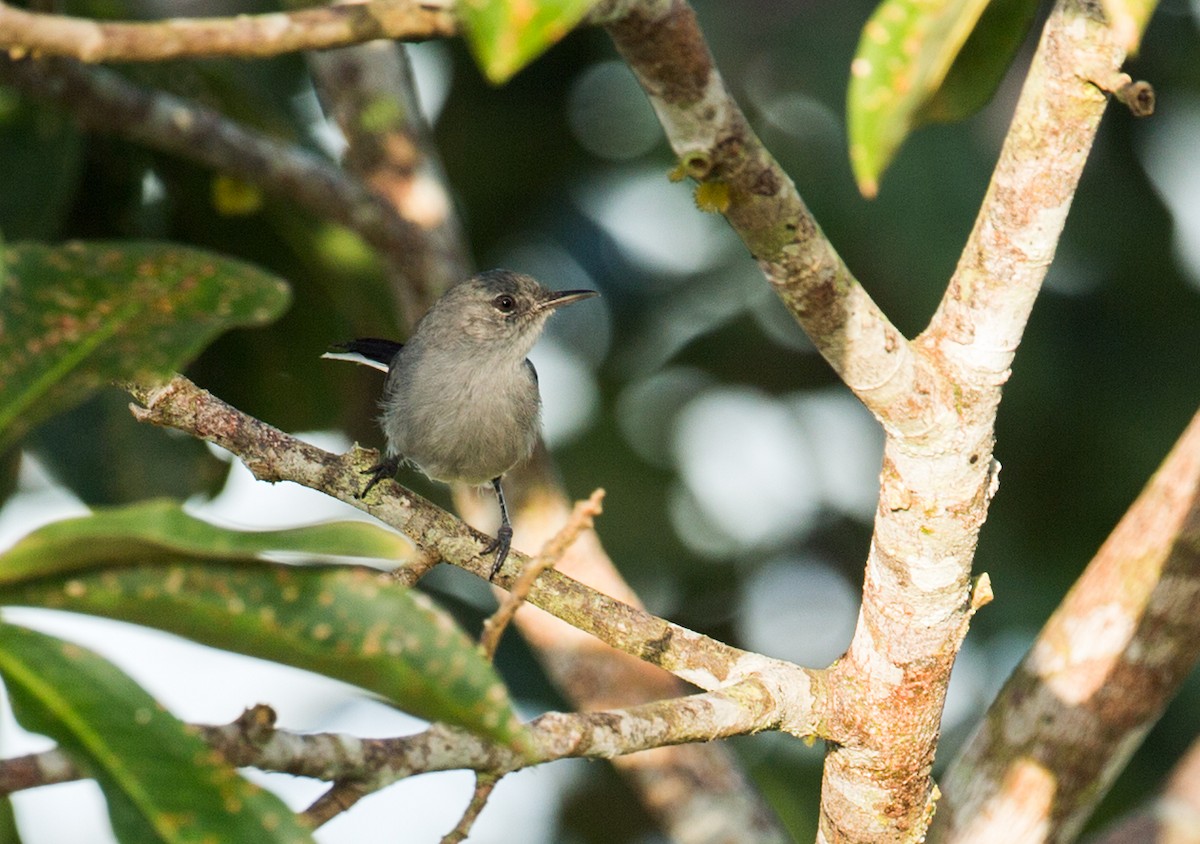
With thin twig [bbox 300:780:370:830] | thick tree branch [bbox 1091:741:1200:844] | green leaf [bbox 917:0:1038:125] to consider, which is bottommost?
thick tree branch [bbox 1091:741:1200:844]

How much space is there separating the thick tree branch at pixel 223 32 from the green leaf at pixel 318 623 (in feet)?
2.03

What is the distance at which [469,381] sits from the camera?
480 cm

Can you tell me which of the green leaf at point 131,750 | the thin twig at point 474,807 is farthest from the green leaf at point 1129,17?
the thin twig at point 474,807

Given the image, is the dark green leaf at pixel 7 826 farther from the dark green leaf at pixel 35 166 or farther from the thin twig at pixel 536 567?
the thin twig at pixel 536 567

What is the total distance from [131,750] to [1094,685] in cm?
315

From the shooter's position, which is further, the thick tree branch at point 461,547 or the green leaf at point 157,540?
the thick tree branch at point 461,547

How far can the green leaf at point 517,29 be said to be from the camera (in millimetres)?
1327

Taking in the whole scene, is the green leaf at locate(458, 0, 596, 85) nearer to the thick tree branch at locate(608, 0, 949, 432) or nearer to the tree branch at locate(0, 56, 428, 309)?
the thick tree branch at locate(608, 0, 949, 432)

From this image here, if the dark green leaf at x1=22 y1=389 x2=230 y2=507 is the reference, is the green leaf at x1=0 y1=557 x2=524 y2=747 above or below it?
below

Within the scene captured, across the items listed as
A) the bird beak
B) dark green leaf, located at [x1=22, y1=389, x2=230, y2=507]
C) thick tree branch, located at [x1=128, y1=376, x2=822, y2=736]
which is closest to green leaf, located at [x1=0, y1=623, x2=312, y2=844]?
thick tree branch, located at [x1=128, y1=376, x2=822, y2=736]

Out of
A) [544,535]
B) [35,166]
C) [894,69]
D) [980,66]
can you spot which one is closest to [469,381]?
[544,535]

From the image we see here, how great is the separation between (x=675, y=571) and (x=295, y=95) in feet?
10.8

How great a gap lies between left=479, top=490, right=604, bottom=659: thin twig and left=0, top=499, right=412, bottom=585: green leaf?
0.47m

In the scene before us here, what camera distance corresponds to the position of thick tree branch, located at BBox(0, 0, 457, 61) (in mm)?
1460
